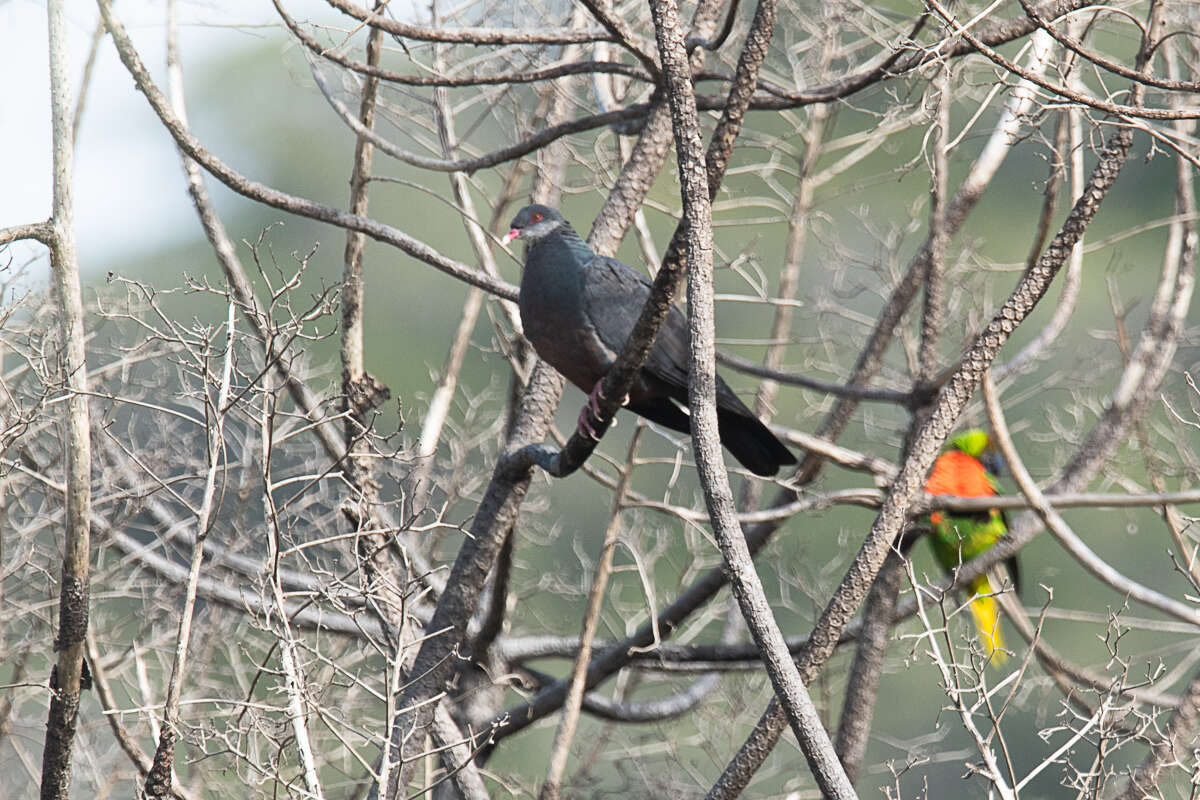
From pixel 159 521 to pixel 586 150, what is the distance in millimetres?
3528

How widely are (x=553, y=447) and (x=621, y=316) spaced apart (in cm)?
55

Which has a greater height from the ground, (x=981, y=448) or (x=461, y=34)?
(x=461, y=34)

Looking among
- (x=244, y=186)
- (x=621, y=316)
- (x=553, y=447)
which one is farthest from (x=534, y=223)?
(x=244, y=186)

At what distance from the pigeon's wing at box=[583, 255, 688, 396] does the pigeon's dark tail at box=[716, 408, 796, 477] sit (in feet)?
0.90

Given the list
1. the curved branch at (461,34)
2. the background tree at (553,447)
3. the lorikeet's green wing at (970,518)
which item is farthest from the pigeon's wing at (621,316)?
the lorikeet's green wing at (970,518)

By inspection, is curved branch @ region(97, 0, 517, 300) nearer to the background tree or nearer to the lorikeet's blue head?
the background tree

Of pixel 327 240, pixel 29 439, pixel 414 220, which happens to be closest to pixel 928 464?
pixel 29 439

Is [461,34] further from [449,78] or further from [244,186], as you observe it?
[244,186]

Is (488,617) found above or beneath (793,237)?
beneath

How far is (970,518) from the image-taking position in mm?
5480

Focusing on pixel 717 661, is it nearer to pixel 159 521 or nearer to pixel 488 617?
pixel 488 617

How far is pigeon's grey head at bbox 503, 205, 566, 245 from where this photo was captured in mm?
4395

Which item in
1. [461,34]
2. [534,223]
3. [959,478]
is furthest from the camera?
[959,478]

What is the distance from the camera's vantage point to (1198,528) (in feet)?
18.1
